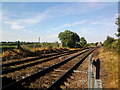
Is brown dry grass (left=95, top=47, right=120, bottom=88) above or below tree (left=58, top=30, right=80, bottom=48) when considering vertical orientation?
below

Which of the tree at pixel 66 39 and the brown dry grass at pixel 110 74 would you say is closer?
the brown dry grass at pixel 110 74

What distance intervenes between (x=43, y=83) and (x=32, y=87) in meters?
0.67

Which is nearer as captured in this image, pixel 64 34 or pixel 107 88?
pixel 107 88

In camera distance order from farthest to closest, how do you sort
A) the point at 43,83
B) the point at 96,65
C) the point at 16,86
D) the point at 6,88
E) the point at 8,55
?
the point at 8,55 → the point at 43,83 → the point at 16,86 → the point at 6,88 → the point at 96,65

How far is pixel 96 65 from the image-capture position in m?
3.97

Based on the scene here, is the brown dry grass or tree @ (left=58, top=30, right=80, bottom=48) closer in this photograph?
the brown dry grass

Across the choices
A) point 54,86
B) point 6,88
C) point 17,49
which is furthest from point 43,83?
point 17,49

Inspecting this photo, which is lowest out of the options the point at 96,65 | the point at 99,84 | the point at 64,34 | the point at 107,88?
the point at 107,88

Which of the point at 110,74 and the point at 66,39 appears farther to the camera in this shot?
the point at 66,39

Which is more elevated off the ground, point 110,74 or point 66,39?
point 66,39

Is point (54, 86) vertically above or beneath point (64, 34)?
beneath

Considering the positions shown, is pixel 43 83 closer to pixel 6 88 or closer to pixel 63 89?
pixel 63 89

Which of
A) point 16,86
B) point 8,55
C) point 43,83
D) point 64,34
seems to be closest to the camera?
point 16,86

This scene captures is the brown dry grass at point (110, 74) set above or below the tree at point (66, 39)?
below
